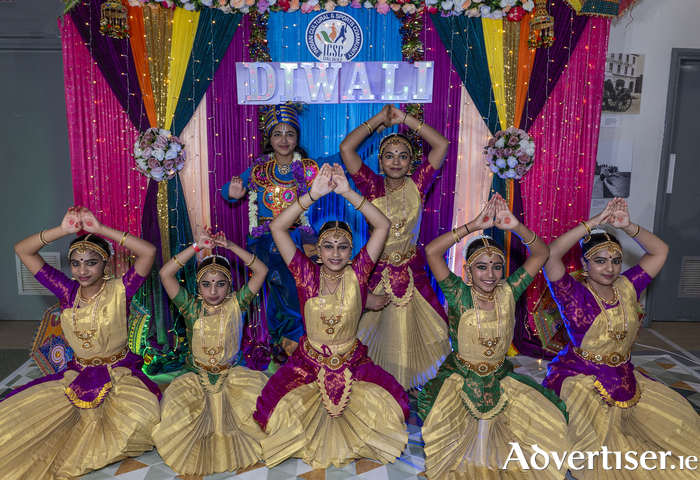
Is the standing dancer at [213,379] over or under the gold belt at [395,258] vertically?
under

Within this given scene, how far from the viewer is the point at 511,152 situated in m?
4.86

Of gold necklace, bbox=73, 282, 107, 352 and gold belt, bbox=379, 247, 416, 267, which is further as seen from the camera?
gold belt, bbox=379, 247, 416, 267

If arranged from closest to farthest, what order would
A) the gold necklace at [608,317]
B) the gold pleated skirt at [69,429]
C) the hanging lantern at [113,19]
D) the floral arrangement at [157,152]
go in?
1. the gold pleated skirt at [69,429]
2. the gold necklace at [608,317]
3. the hanging lantern at [113,19]
4. the floral arrangement at [157,152]

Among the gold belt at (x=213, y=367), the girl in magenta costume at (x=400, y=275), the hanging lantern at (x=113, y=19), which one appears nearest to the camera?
the gold belt at (x=213, y=367)

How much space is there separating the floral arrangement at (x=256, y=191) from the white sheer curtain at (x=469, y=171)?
65.7 inches

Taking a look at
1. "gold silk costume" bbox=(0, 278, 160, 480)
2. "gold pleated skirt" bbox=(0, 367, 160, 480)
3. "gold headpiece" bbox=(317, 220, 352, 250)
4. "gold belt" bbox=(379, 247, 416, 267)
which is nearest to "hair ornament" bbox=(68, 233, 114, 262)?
"gold silk costume" bbox=(0, 278, 160, 480)

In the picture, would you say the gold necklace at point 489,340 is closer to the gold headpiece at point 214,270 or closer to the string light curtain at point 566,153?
the gold headpiece at point 214,270

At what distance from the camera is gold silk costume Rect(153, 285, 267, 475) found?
328cm

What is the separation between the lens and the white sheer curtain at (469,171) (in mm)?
5215

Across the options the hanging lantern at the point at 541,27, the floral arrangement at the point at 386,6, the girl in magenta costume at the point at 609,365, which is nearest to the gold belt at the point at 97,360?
the girl in magenta costume at the point at 609,365

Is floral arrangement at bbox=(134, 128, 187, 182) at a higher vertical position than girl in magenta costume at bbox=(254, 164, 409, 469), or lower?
higher

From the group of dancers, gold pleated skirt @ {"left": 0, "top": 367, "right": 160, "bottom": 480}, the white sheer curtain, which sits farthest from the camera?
the white sheer curtain

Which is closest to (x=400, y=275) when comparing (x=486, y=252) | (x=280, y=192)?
(x=486, y=252)

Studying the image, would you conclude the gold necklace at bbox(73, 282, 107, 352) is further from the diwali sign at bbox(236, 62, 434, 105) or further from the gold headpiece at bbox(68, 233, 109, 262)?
the diwali sign at bbox(236, 62, 434, 105)
